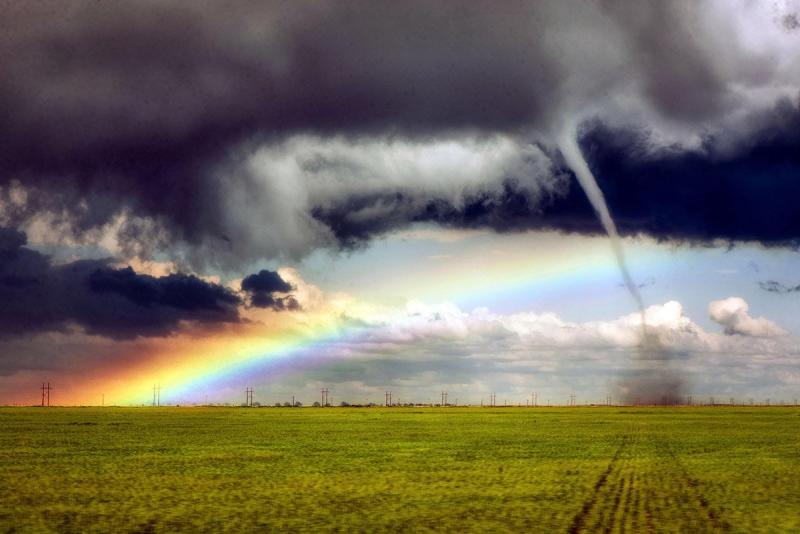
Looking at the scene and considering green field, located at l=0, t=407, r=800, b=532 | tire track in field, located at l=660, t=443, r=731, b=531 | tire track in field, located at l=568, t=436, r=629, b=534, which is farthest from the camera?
green field, located at l=0, t=407, r=800, b=532

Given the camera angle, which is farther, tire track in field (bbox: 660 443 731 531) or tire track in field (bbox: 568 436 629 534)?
tire track in field (bbox: 660 443 731 531)

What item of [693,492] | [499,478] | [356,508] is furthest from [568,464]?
[356,508]

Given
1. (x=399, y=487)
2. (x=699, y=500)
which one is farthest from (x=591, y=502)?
(x=399, y=487)

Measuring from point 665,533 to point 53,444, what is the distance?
55.8 meters

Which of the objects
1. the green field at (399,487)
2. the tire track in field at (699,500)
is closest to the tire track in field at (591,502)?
the green field at (399,487)

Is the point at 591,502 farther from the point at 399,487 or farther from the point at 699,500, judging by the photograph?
the point at 399,487

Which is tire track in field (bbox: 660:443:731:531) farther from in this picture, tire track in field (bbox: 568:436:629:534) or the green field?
tire track in field (bbox: 568:436:629:534)

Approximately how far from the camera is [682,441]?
70.7 meters


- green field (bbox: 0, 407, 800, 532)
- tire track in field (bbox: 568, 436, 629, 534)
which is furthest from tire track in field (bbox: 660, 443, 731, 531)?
tire track in field (bbox: 568, 436, 629, 534)

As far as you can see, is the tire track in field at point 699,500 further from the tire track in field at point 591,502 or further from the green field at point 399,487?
the tire track in field at point 591,502

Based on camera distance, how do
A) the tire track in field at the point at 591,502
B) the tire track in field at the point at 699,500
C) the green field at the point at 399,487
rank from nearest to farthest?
the tire track in field at the point at 591,502
the tire track in field at the point at 699,500
the green field at the point at 399,487

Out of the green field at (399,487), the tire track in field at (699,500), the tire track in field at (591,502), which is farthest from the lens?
the green field at (399,487)

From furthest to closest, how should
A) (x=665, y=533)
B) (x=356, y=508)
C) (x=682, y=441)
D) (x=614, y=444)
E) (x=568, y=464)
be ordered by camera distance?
(x=682, y=441)
(x=614, y=444)
(x=568, y=464)
(x=356, y=508)
(x=665, y=533)

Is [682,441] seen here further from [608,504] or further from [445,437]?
[608,504]
